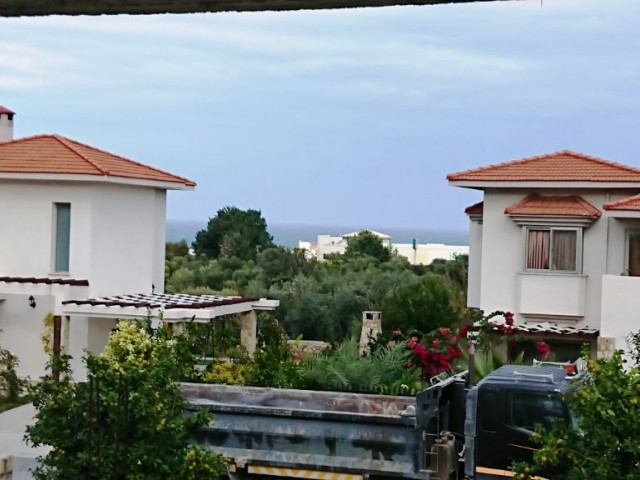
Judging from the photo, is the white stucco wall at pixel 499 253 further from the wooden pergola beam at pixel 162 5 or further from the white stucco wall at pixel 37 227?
the wooden pergola beam at pixel 162 5

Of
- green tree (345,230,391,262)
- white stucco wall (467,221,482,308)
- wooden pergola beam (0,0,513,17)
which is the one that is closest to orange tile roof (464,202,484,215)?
white stucco wall (467,221,482,308)

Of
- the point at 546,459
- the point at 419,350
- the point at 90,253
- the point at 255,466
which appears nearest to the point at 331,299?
the point at 90,253

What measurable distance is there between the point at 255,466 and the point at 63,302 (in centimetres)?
1179

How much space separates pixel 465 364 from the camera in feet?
52.7

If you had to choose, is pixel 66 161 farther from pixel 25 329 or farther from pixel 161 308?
pixel 161 308

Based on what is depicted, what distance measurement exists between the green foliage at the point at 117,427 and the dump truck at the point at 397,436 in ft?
2.71

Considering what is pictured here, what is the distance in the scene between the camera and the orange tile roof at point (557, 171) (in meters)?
24.1

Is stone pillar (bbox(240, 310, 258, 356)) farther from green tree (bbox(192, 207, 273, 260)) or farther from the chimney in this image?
green tree (bbox(192, 207, 273, 260))

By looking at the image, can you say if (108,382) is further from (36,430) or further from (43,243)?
(43,243)

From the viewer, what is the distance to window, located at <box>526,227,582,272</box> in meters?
24.2

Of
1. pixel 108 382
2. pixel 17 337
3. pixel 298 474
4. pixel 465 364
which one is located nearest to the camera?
pixel 108 382

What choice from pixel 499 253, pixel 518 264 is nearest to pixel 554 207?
pixel 518 264

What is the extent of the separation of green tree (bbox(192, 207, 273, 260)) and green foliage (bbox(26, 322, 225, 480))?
1867 inches

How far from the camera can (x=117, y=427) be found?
1070cm
